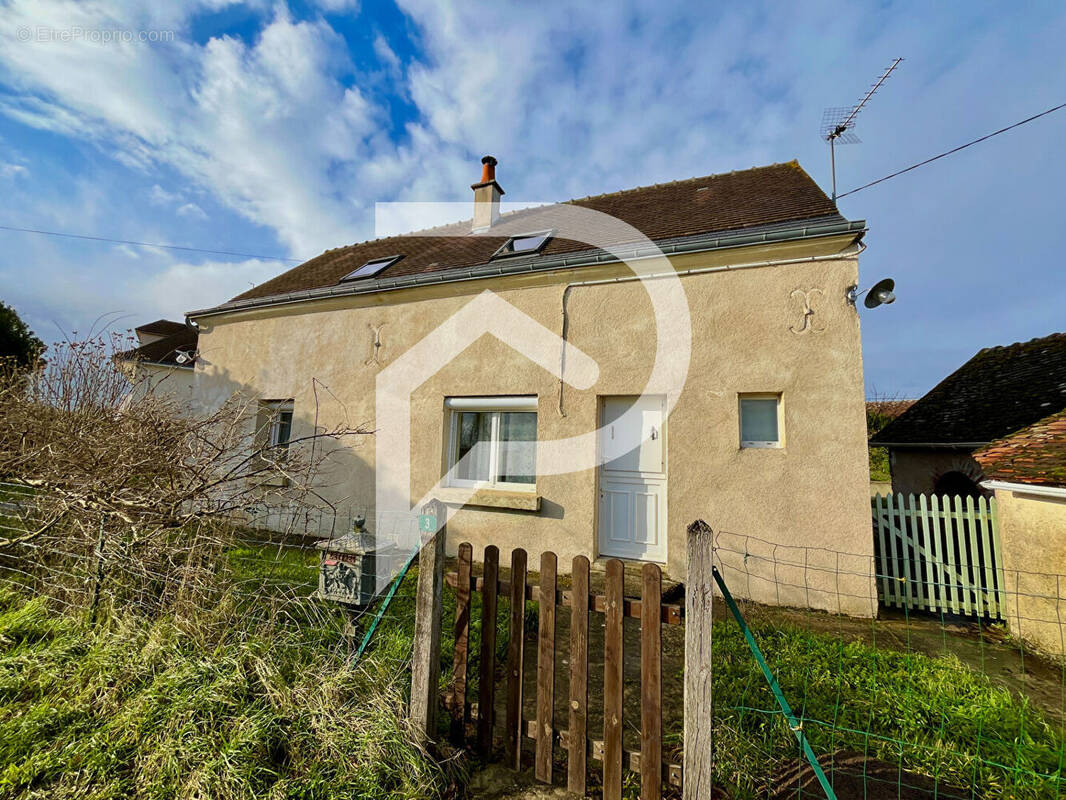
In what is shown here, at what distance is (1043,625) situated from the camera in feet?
12.9

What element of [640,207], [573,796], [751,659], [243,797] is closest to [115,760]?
[243,797]

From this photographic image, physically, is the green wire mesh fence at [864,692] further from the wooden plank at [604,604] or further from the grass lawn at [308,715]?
the wooden plank at [604,604]

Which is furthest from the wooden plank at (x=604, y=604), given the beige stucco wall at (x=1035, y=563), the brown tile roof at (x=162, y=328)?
the brown tile roof at (x=162, y=328)

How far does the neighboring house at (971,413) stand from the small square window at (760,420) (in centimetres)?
346

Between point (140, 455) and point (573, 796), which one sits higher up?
point (140, 455)

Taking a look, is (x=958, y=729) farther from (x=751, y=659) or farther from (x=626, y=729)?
(x=626, y=729)

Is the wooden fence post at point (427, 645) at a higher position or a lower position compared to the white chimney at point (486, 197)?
lower

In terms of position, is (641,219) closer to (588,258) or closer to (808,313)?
(588,258)

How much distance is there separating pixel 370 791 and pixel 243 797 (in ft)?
1.70

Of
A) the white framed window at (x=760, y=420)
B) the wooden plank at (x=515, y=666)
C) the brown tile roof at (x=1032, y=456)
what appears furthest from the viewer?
the white framed window at (x=760, y=420)

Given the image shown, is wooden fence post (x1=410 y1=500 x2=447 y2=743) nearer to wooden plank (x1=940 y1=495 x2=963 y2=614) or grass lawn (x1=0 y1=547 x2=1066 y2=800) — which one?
grass lawn (x1=0 y1=547 x2=1066 y2=800)

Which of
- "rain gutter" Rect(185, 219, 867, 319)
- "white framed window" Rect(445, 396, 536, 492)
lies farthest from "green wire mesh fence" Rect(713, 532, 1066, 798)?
"rain gutter" Rect(185, 219, 867, 319)

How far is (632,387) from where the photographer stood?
5.67 metres

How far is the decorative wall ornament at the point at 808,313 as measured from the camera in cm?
500
